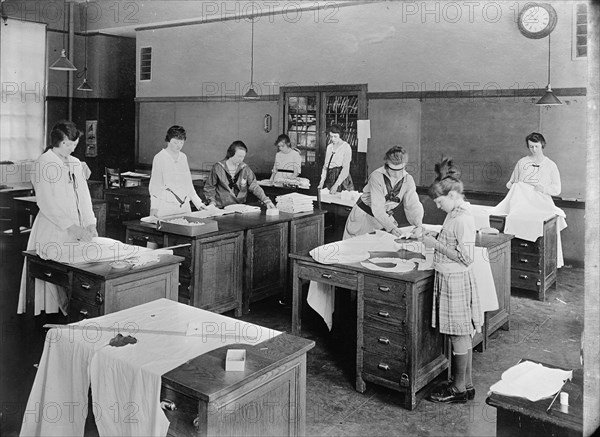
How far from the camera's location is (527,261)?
5.73 m

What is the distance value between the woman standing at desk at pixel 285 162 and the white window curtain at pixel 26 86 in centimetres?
480

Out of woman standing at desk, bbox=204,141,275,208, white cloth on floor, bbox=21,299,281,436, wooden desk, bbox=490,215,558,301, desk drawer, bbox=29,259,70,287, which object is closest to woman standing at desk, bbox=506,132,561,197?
wooden desk, bbox=490,215,558,301

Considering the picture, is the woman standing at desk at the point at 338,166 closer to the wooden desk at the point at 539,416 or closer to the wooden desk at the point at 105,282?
the wooden desk at the point at 105,282

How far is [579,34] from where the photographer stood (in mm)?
6773

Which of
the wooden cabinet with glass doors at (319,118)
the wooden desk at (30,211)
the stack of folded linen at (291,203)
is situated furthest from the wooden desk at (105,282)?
the wooden cabinet with glass doors at (319,118)

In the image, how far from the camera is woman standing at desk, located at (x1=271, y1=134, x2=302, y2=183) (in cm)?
895

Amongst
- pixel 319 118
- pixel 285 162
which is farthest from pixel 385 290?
pixel 319 118

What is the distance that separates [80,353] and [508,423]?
1628mm

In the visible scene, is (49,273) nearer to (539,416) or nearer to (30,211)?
(539,416)

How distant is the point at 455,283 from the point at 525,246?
2690 mm

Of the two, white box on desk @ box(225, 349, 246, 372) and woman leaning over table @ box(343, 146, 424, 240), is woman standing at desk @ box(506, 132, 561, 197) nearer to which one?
woman leaning over table @ box(343, 146, 424, 240)

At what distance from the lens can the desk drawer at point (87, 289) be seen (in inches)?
127

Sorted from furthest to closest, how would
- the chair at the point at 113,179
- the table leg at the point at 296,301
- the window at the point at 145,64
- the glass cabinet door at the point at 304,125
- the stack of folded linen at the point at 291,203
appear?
the window at the point at 145,64 < the chair at the point at 113,179 < the glass cabinet door at the point at 304,125 < the stack of folded linen at the point at 291,203 < the table leg at the point at 296,301

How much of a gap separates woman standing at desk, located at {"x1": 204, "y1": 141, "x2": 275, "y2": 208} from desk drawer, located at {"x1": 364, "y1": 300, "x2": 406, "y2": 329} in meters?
2.54
